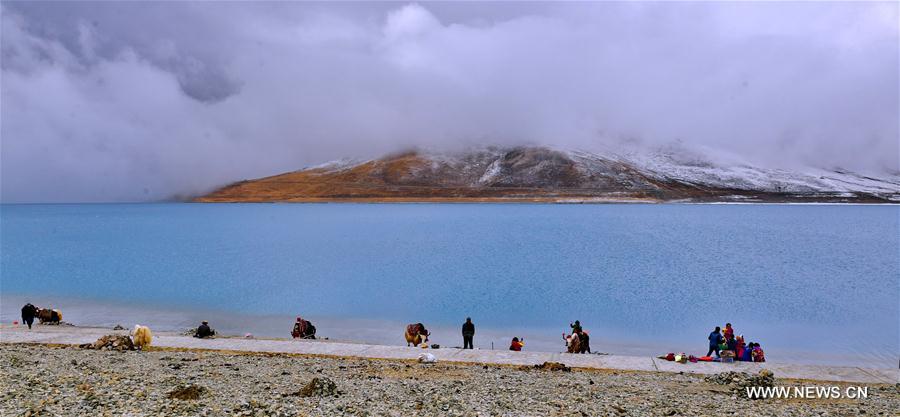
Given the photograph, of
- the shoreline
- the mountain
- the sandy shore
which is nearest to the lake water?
the shoreline

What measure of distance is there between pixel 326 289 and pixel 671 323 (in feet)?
64.7

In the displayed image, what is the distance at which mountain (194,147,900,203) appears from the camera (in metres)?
161

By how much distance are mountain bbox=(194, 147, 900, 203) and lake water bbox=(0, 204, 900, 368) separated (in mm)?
95626

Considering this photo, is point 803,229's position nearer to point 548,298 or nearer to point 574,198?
point 548,298

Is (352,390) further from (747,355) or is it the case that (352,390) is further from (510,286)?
(510,286)

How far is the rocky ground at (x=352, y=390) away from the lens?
35.6ft

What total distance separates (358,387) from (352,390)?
0.34 m

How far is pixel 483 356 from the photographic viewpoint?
1725 cm

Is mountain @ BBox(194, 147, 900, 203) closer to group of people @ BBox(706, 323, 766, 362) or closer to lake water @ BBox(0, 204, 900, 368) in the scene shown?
lake water @ BBox(0, 204, 900, 368)

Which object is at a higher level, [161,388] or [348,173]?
[348,173]

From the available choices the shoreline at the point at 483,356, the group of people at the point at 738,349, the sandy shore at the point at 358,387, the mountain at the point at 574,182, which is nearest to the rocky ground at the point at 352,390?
the sandy shore at the point at 358,387

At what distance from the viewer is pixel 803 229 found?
252ft

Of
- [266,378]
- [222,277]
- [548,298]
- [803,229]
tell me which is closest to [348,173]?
[803,229]

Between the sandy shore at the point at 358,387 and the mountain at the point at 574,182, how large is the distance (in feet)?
485
